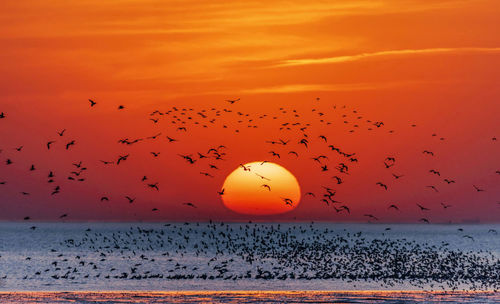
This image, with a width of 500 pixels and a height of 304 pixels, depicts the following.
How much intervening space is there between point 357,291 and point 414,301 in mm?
7922

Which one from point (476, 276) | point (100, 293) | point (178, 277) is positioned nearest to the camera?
point (100, 293)

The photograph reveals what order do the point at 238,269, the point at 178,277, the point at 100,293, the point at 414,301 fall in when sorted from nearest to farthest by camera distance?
the point at 414,301, the point at 100,293, the point at 178,277, the point at 238,269

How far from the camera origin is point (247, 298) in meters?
59.4

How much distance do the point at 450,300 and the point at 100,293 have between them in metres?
24.3

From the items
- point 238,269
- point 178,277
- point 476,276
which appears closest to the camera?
point 476,276

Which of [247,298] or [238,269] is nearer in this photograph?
[247,298]

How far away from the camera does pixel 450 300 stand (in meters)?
57.0

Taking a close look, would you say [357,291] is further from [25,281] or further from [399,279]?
[25,281]

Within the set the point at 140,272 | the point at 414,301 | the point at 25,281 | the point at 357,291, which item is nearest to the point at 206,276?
the point at 140,272


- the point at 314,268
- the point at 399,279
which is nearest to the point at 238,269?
the point at 314,268

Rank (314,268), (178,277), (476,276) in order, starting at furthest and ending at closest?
(314,268)
(178,277)
(476,276)

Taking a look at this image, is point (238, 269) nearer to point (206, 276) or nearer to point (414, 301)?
point (206, 276)

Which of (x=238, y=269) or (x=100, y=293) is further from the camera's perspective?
(x=238, y=269)

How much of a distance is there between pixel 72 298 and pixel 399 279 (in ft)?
96.3
